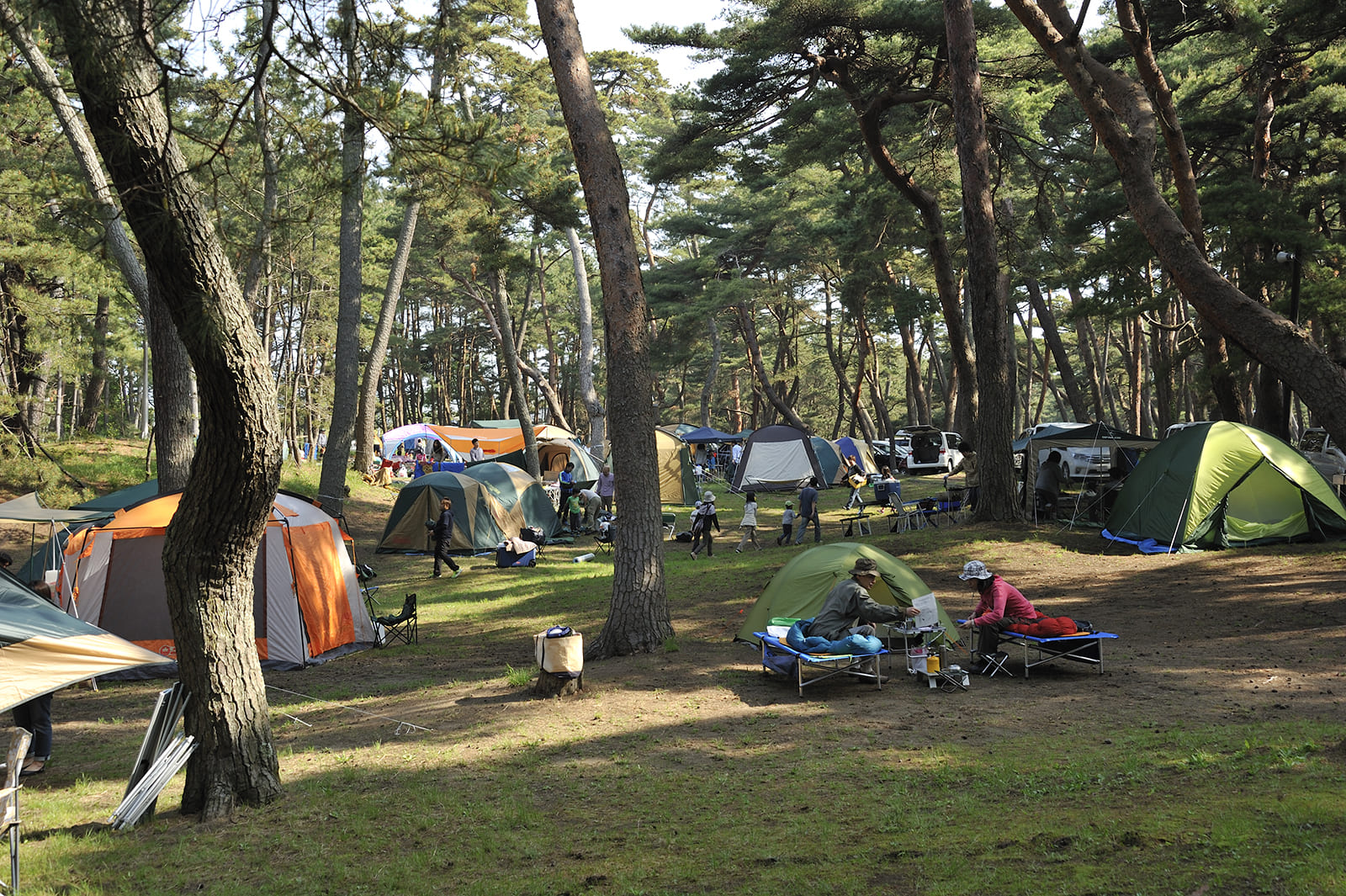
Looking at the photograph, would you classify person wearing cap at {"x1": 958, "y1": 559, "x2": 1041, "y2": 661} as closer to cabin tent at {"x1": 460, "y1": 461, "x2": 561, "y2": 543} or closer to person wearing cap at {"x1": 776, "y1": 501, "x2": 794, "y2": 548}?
person wearing cap at {"x1": 776, "y1": 501, "x2": 794, "y2": 548}

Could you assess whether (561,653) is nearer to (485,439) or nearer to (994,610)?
(994,610)

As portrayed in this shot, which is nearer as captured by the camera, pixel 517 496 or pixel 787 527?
pixel 787 527

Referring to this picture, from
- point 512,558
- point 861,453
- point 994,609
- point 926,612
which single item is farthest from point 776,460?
point 994,609

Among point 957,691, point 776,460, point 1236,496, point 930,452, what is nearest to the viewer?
point 957,691

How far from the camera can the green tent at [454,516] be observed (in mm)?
16438

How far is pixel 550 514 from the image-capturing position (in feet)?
60.3

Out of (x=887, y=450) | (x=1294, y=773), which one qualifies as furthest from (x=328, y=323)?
(x=1294, y=773)

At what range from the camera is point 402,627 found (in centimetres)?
1055

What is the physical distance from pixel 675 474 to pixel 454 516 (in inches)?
333

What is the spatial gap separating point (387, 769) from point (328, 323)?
26.6m

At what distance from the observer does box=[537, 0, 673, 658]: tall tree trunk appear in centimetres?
840

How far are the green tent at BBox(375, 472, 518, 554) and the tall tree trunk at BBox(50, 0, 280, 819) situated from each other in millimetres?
11491

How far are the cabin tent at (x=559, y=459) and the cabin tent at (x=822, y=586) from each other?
15.0 metres

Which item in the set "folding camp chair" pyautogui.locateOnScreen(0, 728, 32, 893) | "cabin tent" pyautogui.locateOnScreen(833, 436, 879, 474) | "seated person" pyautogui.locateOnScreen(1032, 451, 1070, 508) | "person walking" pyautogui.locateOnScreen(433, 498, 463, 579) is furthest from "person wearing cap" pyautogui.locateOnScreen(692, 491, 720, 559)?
"cabin tent" pyautogui.locateOnScreen(833, 436, 879, 474)
